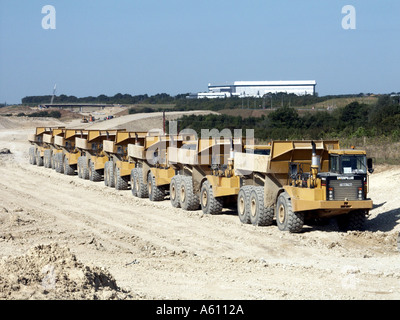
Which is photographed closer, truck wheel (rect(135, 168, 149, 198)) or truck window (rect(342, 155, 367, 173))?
A: truck window (rect(342, 155, 367, 173))

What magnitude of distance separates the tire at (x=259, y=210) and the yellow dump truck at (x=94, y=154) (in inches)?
455

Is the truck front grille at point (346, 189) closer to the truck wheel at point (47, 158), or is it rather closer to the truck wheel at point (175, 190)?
the truck wheel at point (175, 190)

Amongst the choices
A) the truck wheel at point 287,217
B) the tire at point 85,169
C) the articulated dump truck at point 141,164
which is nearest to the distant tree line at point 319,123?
→ the tire at point 85,169

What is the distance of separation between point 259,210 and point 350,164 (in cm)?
226

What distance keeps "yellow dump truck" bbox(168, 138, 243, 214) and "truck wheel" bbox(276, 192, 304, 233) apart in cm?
203

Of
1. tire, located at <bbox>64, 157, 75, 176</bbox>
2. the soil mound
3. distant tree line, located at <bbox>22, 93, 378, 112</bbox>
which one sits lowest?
tire, located at <bbox>64, 157, 75, 176</bbox>

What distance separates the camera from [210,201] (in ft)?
57.7

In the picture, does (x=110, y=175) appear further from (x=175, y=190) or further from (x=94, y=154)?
(x=175, y=190)

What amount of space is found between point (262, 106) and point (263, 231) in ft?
225

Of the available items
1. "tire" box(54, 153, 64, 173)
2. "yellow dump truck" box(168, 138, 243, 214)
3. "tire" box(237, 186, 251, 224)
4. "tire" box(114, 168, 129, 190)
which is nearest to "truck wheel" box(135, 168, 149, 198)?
"tire" box(114, 168, 129, 190)

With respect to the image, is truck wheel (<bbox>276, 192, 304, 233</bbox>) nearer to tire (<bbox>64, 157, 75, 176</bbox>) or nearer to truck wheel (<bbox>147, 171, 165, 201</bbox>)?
truck wheel (<bbox>147, 171, 165, 201</bbox>)

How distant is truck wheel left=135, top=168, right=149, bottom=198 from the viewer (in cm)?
2145
